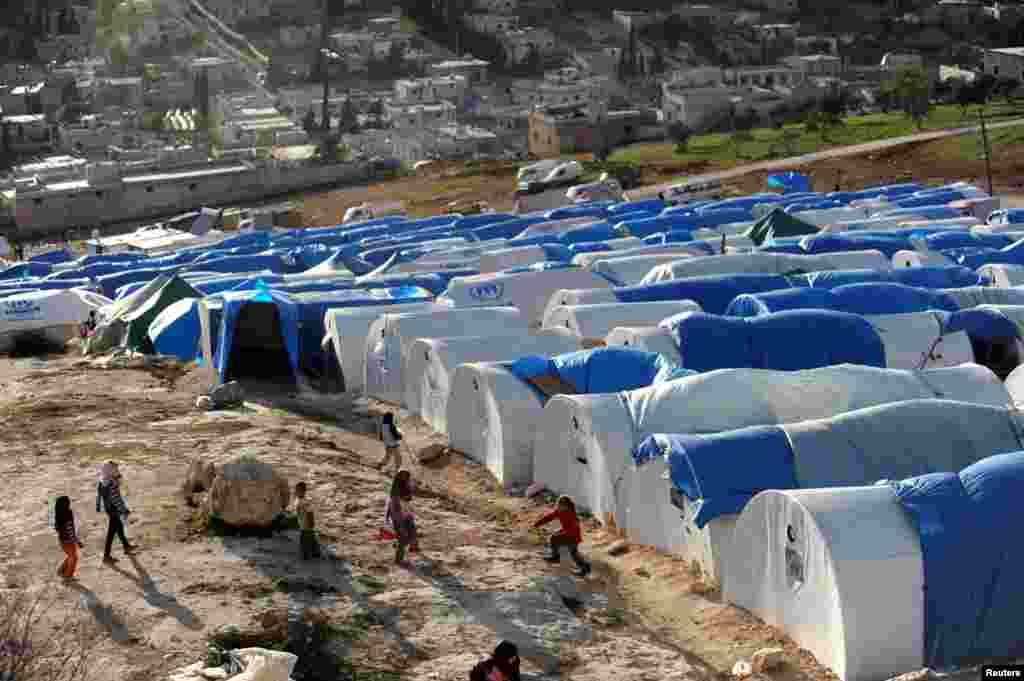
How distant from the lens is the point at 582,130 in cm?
7069

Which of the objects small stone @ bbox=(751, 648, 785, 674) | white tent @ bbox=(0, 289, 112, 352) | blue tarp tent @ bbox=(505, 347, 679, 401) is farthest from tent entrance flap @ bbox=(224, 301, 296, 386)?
small stone @ bbox=(751, 648, 785, 674)

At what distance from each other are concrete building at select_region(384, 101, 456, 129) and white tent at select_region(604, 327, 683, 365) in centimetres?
6151

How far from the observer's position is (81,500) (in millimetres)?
14641

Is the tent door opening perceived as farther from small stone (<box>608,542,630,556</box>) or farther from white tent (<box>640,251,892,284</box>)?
small stone (<box>608,542,630,556</box>)

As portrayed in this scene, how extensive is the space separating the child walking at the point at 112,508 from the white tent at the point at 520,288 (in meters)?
10.8

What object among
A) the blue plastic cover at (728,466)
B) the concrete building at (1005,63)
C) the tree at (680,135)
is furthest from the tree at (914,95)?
the blue plastic cover at (728,466)

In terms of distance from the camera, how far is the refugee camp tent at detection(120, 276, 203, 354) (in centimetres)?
2458

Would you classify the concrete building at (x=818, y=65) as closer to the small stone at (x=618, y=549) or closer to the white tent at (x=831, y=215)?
the white tent at (x=831, y=215)

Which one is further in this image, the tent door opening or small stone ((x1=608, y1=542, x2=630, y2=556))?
the tent door opening

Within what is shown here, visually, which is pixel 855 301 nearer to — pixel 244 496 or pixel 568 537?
pixel 568 537

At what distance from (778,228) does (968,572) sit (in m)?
20.3

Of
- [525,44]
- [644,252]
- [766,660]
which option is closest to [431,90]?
[525,44]

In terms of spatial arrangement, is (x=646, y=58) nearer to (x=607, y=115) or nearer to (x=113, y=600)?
(x=607, y=115)

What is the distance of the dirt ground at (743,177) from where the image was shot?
5031 centimetres
